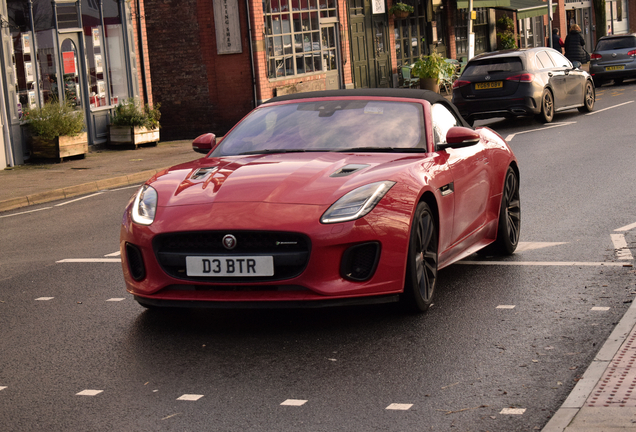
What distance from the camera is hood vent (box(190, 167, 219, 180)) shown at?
240 inches

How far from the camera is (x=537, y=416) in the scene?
4160 mm

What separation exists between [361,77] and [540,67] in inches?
461

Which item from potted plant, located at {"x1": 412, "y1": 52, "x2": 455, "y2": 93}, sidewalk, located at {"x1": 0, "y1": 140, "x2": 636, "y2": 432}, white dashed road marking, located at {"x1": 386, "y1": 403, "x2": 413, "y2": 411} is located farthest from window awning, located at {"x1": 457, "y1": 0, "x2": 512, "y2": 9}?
white dashed road marking, located at {"x1": 386, "y1": 403, "x2": 413, "y2": 411}

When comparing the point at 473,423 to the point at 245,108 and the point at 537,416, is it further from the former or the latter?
the point at 245,108

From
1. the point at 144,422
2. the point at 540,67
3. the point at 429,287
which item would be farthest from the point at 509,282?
the point at 540,67

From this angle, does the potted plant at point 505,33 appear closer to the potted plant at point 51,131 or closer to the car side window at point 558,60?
the car side window at point 558,60

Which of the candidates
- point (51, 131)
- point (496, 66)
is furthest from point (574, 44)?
point (51, 131)

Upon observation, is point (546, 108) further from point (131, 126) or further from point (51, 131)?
point (51, 131)

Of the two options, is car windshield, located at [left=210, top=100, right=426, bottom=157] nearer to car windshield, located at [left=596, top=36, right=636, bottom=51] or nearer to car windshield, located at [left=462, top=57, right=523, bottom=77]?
car windshield, located at [left=462, top=57, right=523, bottom=77]

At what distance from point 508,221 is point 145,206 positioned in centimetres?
323

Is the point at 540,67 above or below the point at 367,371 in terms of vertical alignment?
above

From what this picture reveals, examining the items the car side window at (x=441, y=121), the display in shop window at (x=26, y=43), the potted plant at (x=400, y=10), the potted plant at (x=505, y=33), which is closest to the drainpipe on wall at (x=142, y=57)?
the display in shop window at (x=26, y=43)

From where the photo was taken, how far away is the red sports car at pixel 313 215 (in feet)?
17.7

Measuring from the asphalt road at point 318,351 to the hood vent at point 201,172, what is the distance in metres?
0.93
